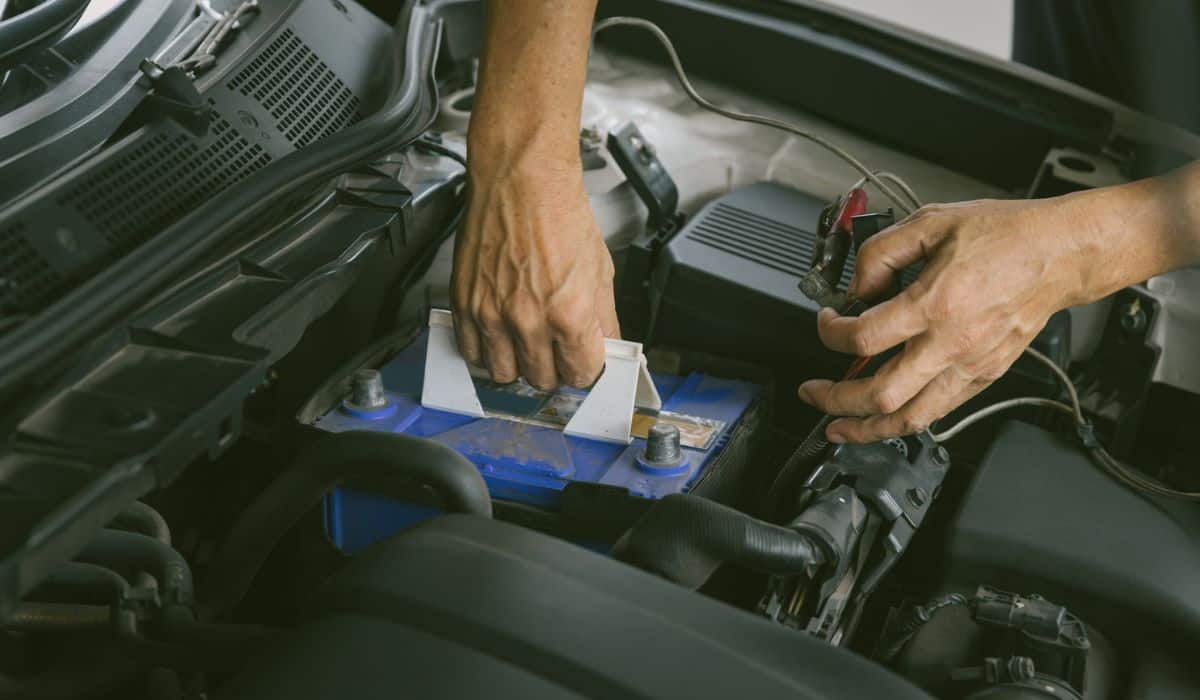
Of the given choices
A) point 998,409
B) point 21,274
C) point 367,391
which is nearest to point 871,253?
point 998,409

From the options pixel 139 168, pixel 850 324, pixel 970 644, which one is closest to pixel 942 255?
pixel 850 324

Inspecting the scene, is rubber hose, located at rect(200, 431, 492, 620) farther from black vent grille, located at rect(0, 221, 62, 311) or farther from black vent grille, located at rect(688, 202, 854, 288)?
black vent grille, located at rect(688, 202, 854, 288)

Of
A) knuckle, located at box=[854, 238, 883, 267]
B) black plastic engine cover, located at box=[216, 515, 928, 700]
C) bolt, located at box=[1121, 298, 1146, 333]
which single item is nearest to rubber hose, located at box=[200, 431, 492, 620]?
black plastic engine cover, located at box=[216, 515, 928, 700]

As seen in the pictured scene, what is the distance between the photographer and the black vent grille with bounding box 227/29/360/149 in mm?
1181

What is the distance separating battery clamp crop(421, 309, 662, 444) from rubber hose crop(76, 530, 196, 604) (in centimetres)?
30

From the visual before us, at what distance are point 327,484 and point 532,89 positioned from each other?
0.47 m

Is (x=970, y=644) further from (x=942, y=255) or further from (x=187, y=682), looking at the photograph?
(x=187, y=682)

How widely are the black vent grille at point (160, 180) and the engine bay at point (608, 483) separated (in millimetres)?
33

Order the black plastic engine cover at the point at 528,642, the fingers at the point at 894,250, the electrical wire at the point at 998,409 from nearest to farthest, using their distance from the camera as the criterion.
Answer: the black plastic engine cover at the point at 528,642 < the fingers at the point at 894,250 < the electrical wire at the point at 998,409

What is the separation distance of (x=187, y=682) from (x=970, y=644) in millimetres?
746

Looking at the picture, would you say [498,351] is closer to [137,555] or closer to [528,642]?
[137,555]

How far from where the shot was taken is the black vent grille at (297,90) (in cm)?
118

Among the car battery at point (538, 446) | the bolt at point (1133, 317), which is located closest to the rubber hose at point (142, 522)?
the car battery at point (538, 446)

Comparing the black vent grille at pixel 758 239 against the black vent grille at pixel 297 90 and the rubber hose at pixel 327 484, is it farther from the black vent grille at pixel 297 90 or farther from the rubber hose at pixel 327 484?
the rubber hose at pixel 327 484
